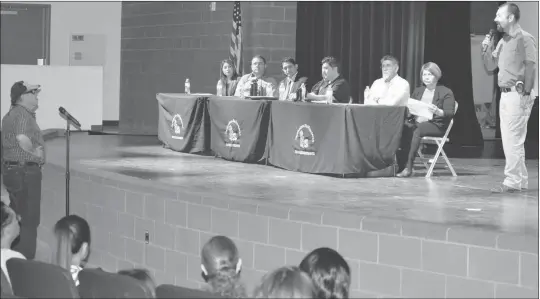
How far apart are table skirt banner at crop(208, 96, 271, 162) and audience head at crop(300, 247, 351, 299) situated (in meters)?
6.64

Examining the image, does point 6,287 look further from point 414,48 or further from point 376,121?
point 414,48

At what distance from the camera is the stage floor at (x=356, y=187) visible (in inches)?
285

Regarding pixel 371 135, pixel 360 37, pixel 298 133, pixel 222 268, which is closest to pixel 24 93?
pixel 298 133

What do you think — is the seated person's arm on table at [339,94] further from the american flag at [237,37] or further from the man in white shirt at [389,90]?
the american flag at [237,37]

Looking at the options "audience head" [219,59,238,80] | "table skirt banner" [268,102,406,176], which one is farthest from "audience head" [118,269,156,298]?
"audience head" [219,59,238,80]

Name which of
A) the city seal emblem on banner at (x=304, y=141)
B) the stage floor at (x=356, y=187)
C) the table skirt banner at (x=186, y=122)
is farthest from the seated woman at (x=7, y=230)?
the table skirt banner at (x=186, y=122)

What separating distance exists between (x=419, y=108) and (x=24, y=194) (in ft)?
13.2

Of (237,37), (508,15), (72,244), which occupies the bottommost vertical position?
(72,244)

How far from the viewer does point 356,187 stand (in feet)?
29.5

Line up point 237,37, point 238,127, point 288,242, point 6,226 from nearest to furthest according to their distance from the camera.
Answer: point 6,226 → point 288,242 → point 238,127 → point 237,37

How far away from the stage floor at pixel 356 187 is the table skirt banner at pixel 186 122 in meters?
0.15

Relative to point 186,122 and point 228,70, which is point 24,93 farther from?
point 228,70

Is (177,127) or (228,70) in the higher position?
(228,70)

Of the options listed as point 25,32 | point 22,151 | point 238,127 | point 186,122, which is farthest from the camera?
point 25,32
